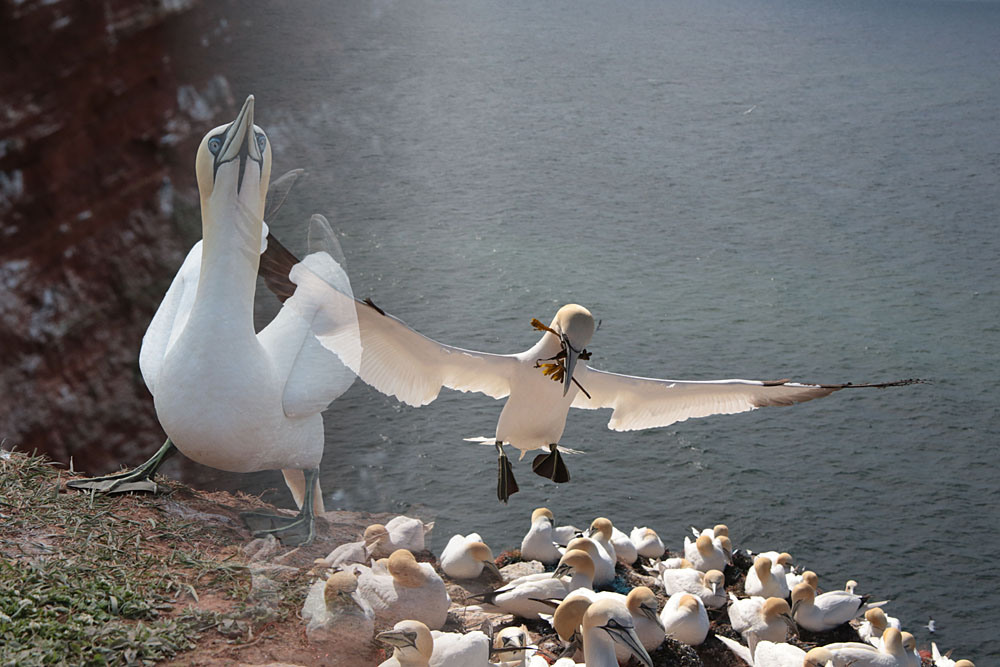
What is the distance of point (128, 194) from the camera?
2619 millimetres

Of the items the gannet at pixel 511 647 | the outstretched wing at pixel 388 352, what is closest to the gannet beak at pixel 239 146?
the outstretched wing at pixel 388 352

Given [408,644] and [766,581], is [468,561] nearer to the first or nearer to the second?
[408,644]

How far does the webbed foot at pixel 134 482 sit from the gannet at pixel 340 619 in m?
0.58

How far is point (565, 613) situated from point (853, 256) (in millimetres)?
2718

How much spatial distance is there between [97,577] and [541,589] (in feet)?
3.57

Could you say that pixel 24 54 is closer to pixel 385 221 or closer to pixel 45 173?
pixel 45 173

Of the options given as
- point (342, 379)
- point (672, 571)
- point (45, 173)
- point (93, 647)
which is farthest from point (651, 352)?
point (93, 647)

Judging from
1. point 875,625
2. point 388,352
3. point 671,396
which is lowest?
point 875,625

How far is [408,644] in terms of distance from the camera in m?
1.72

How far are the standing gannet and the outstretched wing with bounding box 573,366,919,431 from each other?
64 centimetres

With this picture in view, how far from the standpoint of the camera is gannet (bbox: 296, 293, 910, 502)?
79.1 inches

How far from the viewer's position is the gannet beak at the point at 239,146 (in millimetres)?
1846

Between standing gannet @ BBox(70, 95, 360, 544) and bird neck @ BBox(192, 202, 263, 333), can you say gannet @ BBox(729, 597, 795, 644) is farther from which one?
bird neck @ BBox(192, 202, 263, 333)

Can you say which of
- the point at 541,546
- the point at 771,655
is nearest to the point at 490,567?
the point at 541,546
